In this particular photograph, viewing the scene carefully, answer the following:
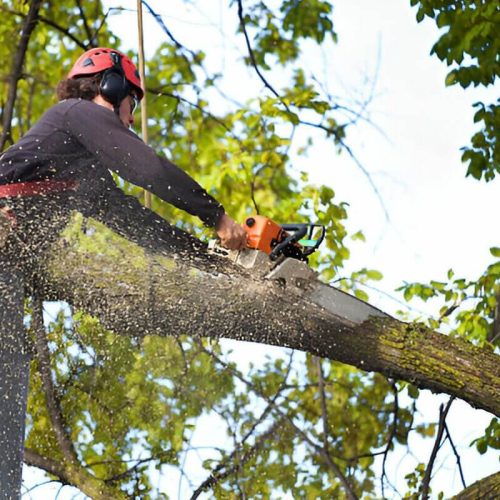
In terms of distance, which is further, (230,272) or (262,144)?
(262,144)

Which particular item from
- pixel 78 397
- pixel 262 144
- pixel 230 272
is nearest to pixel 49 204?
pixel 230 272

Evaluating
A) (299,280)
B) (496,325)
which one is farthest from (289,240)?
(496,325)

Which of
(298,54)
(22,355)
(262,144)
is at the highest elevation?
(298,54)

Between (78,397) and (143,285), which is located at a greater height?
(78,397)

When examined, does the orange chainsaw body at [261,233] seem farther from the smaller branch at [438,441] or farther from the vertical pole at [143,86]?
the smaller branch at [438,441]

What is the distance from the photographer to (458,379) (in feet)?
13.1

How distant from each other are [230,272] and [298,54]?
277 inches

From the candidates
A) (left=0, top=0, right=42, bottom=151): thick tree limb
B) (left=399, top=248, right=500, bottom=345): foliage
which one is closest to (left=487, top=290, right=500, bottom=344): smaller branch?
(left=399, top=248, right=500, bottom=345): foliage

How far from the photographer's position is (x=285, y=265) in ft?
12.5

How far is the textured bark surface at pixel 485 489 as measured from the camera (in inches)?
164

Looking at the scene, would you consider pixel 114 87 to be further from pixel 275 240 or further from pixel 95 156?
pixel 275 240

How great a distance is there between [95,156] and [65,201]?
0.22m

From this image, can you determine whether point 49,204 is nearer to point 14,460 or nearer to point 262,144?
point 14,460

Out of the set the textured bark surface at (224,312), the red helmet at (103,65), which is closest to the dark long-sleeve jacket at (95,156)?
the textured bark surface at (224,312)
